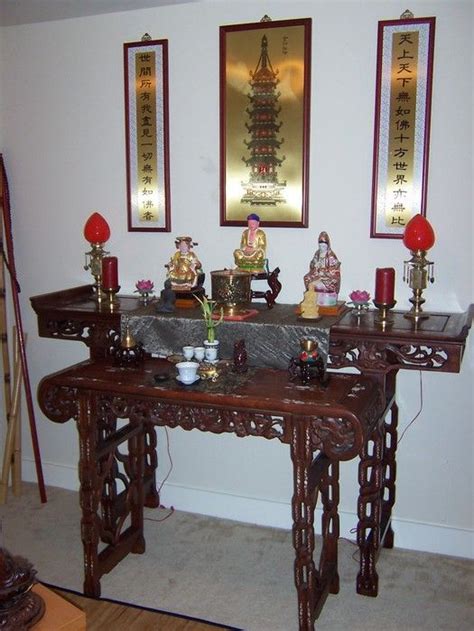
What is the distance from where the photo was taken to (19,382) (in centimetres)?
308

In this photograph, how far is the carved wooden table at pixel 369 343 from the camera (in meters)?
2.13

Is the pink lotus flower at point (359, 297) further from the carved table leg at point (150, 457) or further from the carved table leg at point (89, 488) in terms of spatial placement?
the carved table leg at point (150, 457)

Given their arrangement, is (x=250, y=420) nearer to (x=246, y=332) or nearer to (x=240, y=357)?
(x=240, y=357)

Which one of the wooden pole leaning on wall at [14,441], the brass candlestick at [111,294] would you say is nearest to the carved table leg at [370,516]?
the brass candlestick at [111,294]

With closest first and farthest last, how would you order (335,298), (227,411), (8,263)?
(227,411) → (335,298) → (8,263)

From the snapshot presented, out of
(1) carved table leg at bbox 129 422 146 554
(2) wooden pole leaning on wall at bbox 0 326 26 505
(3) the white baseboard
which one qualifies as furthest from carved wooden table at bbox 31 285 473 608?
(2) wooden pole leaning on wall at bbox 0 326 26 505

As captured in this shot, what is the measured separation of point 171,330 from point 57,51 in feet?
4.75

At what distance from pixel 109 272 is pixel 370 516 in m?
1.38

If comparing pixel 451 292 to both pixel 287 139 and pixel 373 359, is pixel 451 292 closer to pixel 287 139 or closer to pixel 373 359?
pixel 373 359

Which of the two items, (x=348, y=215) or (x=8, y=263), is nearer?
(x=348, y=215)

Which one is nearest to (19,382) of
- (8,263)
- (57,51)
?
(8,263)

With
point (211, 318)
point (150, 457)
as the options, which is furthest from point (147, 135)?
point (150, 457)

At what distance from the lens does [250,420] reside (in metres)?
2.03

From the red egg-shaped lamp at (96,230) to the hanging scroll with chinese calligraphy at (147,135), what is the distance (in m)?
0.21
